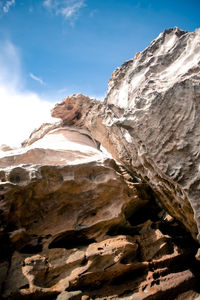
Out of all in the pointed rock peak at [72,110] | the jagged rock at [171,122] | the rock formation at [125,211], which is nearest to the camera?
the jagged rock at [171,122]

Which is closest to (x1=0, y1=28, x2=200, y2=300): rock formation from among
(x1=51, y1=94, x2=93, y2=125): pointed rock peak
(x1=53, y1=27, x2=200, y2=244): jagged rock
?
(x1=53, y1=27, x2=200, y2=244): jagged rock

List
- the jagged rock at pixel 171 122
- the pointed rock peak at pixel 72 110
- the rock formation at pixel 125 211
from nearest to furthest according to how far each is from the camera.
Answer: the jagged rock at pixel 171 122
the rock formation at pixel 125 211
the pointed rock peak at pixel 72 110

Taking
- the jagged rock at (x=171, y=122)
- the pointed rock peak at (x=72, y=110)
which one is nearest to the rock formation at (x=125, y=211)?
the jagged rock at (x=171, y=122)

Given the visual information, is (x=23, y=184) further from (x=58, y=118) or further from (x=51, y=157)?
(x=58, y=118)

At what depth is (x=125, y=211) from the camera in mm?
6316

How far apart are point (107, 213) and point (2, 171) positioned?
3.11 m

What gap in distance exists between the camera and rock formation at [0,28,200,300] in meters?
4.56

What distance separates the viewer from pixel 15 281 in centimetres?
446

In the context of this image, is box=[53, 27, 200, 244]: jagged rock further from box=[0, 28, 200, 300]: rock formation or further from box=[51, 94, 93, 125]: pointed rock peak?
box=[51, 94, 93, 125]: pointed rock peak

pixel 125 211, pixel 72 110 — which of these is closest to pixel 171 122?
pixel 125 211

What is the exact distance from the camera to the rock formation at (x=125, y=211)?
4.56 meters

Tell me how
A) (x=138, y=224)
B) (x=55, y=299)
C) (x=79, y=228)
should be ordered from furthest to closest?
(x=138, y=224)
(x=79, y=228)
(x=55, y=299)

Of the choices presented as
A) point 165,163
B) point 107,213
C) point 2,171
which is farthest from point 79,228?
point 165,163

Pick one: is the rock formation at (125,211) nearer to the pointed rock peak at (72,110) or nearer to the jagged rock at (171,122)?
the jagged rock at (171,122)
